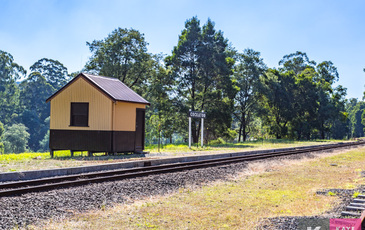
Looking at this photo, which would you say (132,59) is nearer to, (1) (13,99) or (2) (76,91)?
(2) (76,91)

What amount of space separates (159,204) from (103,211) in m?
1.24

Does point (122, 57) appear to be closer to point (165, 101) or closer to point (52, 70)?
point (165, 101)

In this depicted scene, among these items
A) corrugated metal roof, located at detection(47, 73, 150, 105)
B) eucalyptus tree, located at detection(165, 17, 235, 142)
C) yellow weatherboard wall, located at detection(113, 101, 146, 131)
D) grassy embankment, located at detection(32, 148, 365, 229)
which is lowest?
grassy embankment, located at detection(32, 148, 365, 229)

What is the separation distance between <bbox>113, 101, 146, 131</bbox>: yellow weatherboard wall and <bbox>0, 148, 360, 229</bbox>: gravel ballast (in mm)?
7719

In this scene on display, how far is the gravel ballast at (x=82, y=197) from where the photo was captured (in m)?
6.32

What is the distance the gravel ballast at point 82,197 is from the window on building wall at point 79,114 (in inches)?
344

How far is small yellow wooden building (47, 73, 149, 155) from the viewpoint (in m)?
18.2

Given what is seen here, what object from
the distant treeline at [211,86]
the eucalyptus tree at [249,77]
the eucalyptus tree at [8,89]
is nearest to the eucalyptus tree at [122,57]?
the distant treeline at [211,86]

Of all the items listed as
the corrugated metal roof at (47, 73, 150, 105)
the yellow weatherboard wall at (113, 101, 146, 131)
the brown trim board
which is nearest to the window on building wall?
the brown trim board

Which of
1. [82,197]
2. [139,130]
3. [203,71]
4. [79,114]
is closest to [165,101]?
[203,71]

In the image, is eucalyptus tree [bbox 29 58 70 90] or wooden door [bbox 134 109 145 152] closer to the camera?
wooden door [bbox 134 109 145 152]

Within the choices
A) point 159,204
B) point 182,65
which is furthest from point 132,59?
point 159,204

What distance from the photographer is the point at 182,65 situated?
38.2 metres

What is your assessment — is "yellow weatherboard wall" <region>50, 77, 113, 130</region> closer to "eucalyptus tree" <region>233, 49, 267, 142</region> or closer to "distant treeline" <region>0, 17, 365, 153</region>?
"distant treeline" <region>0, 17, 365, 153</region>
